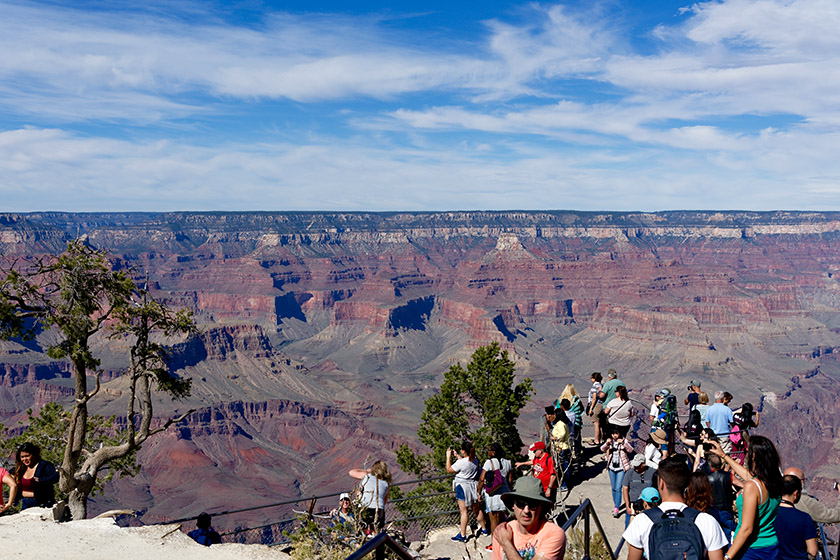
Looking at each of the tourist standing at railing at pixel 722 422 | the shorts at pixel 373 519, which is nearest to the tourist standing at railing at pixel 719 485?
the tourist standing at railing at pixel 722 422

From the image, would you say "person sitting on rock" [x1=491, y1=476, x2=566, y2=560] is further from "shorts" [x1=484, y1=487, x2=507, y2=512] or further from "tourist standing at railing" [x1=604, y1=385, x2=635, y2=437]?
"tourist standing at railing" [x1=604, y1=385, x2=635, y2=437]

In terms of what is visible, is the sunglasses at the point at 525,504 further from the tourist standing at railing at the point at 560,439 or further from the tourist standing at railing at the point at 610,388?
the tourist standing at railing at the point at 610,388

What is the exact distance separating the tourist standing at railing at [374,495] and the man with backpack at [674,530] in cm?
544

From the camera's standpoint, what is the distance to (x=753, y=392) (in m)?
155

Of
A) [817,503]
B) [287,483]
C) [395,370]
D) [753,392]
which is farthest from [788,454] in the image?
[817,503]

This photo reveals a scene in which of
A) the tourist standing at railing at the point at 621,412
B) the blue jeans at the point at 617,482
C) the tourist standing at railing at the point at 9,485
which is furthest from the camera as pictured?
the tourist standing at railing at the point at 621,412

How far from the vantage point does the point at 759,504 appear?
23.9 feet

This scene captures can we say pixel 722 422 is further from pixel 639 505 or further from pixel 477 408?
pixel 477 408

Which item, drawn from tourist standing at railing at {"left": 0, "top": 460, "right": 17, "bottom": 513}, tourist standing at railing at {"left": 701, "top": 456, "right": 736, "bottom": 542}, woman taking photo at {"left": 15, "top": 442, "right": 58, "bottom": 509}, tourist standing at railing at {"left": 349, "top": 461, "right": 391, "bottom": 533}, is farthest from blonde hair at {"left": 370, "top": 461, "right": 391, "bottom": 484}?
tourist standing at railing at {"left": 0, "top": 460, "right": 17, "bottom": 513}

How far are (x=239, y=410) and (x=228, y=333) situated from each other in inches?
1538

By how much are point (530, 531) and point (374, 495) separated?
5376 millimetres

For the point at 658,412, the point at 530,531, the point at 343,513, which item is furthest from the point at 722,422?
the point at 530,531

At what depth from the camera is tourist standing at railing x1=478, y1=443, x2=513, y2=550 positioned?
456 inches

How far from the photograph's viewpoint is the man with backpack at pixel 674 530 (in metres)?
6.42
